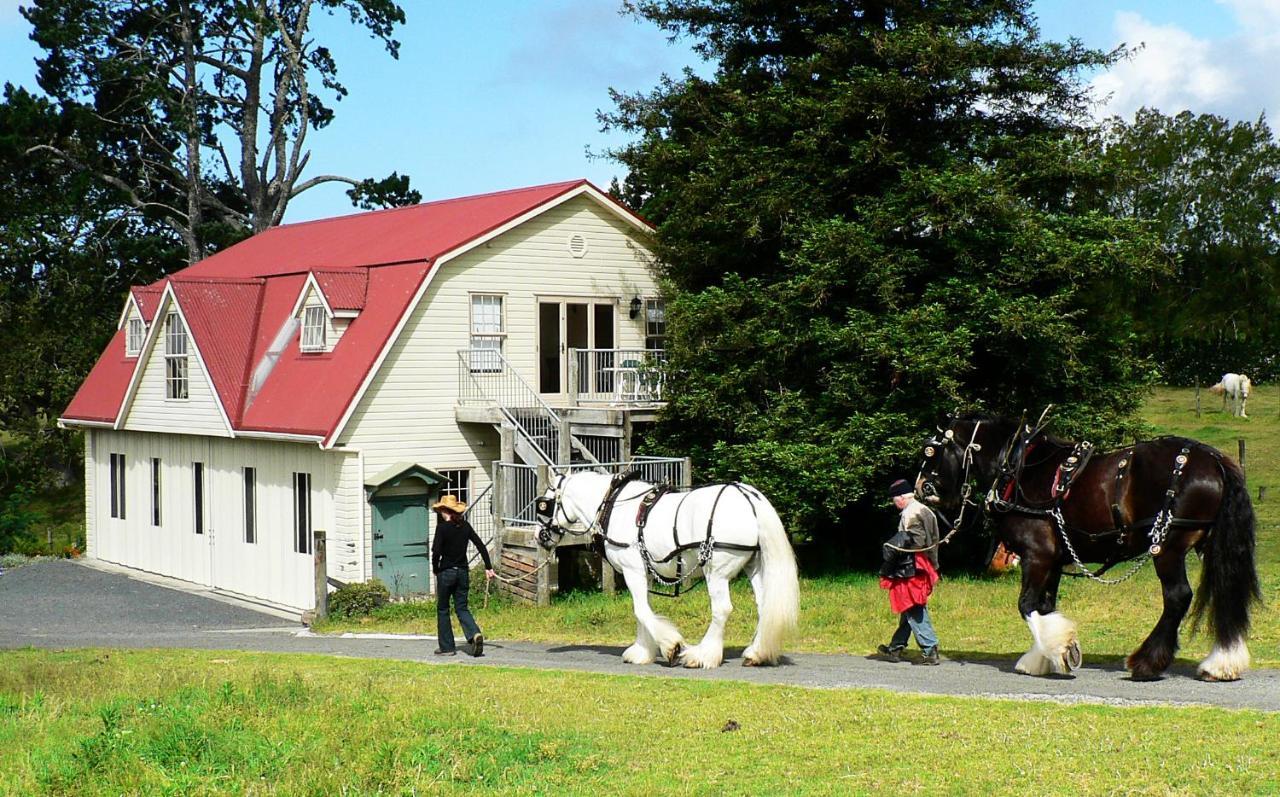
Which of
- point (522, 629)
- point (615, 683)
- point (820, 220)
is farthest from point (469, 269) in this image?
point (615, 683)

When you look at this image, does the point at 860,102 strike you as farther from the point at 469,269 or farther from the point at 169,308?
the point at 169,308

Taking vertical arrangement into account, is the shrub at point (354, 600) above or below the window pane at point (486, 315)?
below

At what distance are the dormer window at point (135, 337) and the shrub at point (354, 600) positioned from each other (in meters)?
11.9

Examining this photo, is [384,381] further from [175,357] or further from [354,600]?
[175,357]

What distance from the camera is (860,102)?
24266 millimetres

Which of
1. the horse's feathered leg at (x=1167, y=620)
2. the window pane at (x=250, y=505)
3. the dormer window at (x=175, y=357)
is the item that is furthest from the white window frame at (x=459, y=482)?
the horse's feathered leg at (x=1167, y=620)

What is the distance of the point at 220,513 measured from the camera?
95.4 feet

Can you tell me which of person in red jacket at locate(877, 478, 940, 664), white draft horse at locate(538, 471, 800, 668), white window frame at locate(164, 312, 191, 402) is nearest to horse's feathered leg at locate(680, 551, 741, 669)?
white draft horse at locate(538, 471, 800, 668)

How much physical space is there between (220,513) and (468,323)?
713cm

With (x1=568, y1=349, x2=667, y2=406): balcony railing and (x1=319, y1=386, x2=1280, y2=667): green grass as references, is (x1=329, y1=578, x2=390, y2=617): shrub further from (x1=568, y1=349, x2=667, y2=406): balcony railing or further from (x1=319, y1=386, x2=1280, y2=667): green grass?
(x1=568, y1=349, x2=667, y2=406): balcony railing

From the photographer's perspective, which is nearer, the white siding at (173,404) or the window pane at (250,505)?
the window pane at (250,505)

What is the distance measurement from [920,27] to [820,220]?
3.76 metres

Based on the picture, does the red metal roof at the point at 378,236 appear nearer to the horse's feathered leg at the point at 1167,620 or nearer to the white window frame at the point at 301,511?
the white window frame at the point at 301,511

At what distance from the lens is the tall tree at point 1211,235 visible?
53.5 m
